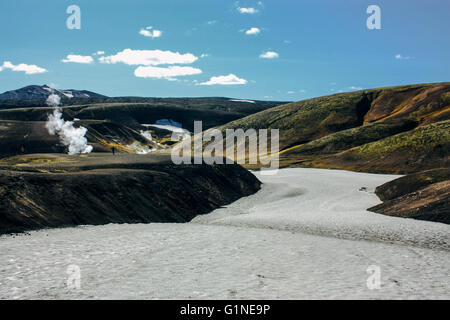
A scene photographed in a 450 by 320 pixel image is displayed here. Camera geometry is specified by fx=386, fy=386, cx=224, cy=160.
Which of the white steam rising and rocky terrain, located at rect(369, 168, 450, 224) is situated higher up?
the white steam rising

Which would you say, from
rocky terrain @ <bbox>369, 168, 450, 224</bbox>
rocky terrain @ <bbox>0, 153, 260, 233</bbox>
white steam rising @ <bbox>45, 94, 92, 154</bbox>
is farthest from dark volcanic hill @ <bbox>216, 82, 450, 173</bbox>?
rocky terrain @ <bbox>0, 153, 260, 233</bbox>

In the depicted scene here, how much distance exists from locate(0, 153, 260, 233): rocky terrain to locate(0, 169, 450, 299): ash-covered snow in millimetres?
2071

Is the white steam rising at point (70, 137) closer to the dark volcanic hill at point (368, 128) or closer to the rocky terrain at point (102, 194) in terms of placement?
the rocky terrain at point (102, 194)

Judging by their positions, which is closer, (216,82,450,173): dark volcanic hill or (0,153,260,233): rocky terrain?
(0,153,260,233): rocky terrain

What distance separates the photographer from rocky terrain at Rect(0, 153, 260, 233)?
3027 centimetres

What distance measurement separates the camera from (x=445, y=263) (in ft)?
74.0

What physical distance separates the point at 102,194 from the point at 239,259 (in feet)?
58.7

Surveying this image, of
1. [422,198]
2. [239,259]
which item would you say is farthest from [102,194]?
[422,198]

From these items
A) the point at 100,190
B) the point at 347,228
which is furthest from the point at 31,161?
the point at 347,228

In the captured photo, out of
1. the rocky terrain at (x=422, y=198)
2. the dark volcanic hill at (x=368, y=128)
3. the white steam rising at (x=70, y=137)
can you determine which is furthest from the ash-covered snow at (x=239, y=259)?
the dark volcanic hill at (x=368, y=128)

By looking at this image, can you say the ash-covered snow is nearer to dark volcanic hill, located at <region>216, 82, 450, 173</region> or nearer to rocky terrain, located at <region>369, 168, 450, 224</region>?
rocky terrain, located at <region>369, 168, 450, 224</region>

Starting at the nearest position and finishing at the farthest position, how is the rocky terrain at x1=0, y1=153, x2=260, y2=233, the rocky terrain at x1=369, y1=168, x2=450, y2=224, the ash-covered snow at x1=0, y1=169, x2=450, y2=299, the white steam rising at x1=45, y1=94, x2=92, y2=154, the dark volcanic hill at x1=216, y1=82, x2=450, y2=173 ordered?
the ash-covered snow at x1=0, y1=169, x2=450, y2=299, the rocky terrain at x1=0, y1=153, x2=260, y2=233, the rocky terrain at x1=369, y1=168, x2=450, y2=224, the white steam rising at x1=45, y1=94, x2=92, y2=154, the dark volcanic hill at x1=216, y1=82, x2=450, y2=173

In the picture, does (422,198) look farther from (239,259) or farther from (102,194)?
(102,194)

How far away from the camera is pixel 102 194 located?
35.8 meters
